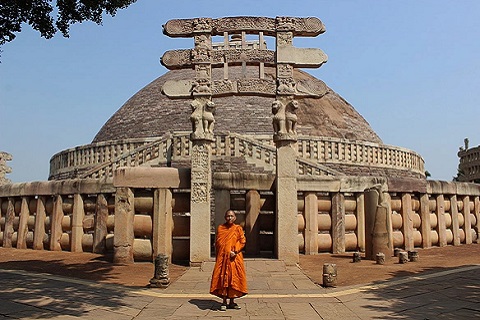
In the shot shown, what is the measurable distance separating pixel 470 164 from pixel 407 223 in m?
24.8

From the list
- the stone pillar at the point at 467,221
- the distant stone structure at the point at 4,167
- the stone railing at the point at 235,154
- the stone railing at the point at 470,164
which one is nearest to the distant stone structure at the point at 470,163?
the stone railing at the point at 470,164

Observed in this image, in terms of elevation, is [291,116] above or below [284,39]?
below

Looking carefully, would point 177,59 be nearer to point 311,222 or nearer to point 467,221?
point 311,222

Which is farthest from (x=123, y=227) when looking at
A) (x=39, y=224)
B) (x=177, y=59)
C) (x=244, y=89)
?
(x=244, y=89)

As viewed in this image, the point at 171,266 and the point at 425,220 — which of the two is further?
the point at 425,220

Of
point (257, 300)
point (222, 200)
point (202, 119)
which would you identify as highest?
point (202, 119)

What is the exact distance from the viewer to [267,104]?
86.8 ft

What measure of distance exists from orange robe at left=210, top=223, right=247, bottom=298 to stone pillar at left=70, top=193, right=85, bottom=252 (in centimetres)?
559

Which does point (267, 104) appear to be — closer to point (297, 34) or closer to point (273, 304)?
point (297, 34)

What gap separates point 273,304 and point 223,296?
2.21 feet

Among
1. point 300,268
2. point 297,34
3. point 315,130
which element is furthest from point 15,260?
point 315,130

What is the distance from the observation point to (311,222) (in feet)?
32.1

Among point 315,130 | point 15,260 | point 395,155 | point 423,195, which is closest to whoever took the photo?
point 15,260

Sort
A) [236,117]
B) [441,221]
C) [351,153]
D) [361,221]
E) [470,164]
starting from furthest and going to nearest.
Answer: [470,164] < [236,117] < [351,153] < [441,221] < [361,221]
